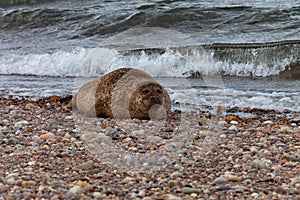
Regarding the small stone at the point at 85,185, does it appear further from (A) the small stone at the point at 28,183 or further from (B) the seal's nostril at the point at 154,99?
(B) the seal's nostril at the point at 154,99

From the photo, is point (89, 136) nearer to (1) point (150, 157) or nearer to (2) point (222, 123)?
(1) point (150, 157)

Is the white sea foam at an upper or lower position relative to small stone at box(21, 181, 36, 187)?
lower

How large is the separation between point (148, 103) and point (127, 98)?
0.89 ft

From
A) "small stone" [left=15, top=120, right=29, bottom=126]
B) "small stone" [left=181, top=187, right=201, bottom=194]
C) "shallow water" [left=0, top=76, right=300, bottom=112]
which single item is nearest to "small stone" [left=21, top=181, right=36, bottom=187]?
"small stone" [left=181, top=187, right=201, bottom=194]

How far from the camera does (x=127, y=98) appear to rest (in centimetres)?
558

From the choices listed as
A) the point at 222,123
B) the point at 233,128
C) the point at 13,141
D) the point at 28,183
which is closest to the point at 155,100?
the point at 222,123

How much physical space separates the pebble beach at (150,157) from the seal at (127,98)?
0.20 metres

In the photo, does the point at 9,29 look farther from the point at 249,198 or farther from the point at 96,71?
the point at 249,198

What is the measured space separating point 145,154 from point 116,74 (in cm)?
198

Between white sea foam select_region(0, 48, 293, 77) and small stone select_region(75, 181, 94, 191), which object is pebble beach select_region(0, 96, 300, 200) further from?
white sea foam select_region(0, 48, 293, 77)

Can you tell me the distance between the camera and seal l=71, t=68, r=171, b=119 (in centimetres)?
551

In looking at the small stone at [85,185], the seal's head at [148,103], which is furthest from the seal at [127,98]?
the small stone at [85,185]

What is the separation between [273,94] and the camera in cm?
724

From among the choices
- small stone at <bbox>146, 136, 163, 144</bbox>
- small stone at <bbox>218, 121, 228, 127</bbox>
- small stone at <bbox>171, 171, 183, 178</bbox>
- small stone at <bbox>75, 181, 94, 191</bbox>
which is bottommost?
small stone at <bbox>218, 121, 228, 127</bbox>
